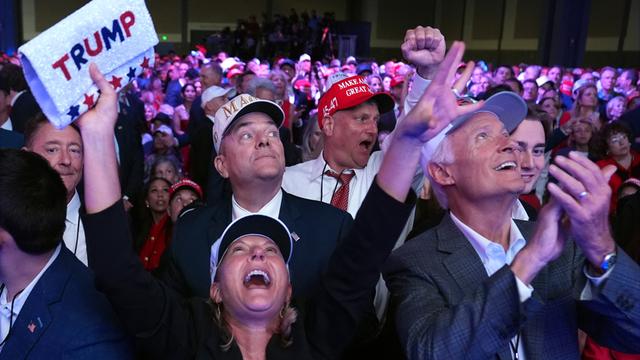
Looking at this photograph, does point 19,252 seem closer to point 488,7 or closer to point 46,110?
point 46,110

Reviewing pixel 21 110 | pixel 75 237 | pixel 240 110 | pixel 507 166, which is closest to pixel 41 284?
pixel 75 237

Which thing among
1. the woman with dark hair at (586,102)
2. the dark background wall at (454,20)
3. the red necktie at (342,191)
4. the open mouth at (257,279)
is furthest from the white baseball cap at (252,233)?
the dark background wall at (454,20)

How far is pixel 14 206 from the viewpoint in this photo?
6.19ft

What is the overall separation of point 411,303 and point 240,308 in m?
0.48

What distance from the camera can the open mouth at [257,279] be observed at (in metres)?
2.04

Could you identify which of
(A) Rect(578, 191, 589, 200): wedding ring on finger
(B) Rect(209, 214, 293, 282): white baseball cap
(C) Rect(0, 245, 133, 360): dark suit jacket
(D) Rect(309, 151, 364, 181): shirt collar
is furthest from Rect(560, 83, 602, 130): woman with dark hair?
(C) Rect(0, 245, 133, 360): dark suit jacket

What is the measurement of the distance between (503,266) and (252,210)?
3.78ft

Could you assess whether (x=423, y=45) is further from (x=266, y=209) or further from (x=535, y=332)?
(x=535, y=332)

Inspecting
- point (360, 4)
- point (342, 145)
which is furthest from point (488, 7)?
point (342, 145)

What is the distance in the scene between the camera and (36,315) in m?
1.97

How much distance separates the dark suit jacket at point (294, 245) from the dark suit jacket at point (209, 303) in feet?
1.17

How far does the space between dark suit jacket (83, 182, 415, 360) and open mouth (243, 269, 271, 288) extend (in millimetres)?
153

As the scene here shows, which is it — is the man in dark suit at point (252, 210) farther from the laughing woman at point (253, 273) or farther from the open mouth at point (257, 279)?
the open mouth at point (257, 279)

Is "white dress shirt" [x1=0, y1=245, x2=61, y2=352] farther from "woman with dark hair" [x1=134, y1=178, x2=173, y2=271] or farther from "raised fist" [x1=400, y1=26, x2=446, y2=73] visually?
"woman with dark hair" [x1=134, y1=178, x2=173, y2=271]
